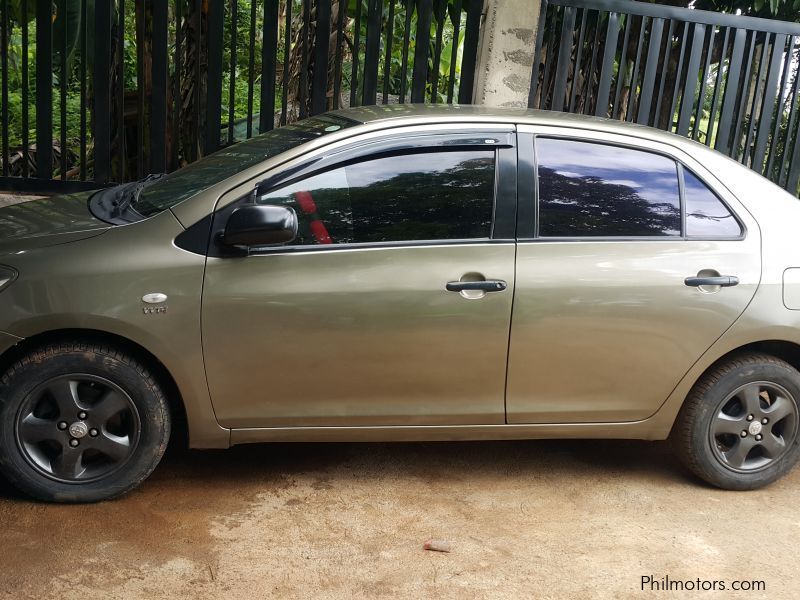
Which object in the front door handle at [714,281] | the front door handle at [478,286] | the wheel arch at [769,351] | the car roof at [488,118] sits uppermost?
the car roof at [488,118]

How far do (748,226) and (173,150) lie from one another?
4.86 m

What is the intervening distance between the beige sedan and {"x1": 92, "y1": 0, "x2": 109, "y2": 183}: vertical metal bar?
2479 mm

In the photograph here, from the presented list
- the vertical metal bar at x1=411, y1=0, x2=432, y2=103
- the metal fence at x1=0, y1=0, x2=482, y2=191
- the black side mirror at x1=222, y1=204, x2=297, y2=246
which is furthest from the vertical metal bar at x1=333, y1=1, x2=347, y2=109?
the black side mirror at x1=222, y1=204, x2=297, y2=246

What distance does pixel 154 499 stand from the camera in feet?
14.0

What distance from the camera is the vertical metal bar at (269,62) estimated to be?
7336 mm

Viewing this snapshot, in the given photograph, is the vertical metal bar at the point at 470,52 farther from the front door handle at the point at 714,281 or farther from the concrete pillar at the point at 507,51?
the front door handle at the point at 714,281

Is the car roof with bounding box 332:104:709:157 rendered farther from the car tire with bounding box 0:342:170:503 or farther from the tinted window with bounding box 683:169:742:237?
the car tire with bounding box 0:342:170:503

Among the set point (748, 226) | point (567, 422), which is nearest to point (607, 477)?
point (567, 422)

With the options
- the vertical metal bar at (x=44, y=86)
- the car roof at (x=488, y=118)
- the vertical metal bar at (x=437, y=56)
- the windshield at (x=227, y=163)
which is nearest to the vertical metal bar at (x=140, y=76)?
the vertical metal bar at (x=44, y=86)

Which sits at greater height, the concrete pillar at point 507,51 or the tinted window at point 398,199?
the concrete pillar at point 507,51

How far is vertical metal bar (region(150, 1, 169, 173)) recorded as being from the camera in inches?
279

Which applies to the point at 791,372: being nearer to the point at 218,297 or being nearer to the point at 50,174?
the point at 218,297

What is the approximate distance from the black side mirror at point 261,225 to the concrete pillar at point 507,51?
433cm

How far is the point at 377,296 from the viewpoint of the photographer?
4121mm
